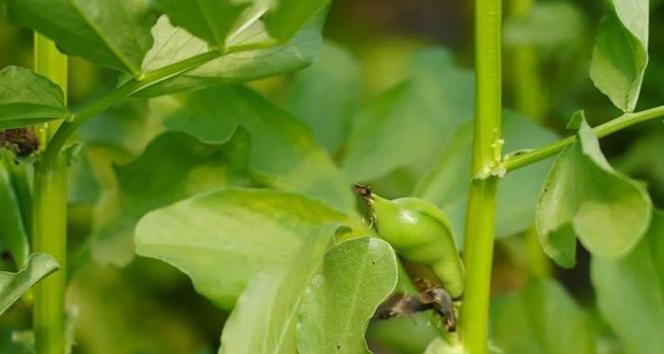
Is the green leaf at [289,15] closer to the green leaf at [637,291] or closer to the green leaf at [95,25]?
the green leaf at [95,25]

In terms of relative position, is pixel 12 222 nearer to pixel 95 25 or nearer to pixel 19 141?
pixel 19 141

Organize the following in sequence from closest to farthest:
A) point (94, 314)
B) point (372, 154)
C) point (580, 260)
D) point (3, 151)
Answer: point (3, 151) < point (372, 154) < point (94, 314) < point (580, 260)

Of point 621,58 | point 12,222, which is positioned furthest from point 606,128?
point 12,222

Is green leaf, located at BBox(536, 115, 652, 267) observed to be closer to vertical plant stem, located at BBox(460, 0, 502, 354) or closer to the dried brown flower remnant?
vertical plant stem, located at BBox(460, 0, 502, 354)

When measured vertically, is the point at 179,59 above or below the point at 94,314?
above

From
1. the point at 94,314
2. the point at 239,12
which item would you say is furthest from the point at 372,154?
the point at 94,314

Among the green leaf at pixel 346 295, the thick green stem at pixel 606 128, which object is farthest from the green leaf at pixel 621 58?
the green leaf at pixel 346 295

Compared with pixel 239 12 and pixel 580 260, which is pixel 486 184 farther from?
pixel 580 260
